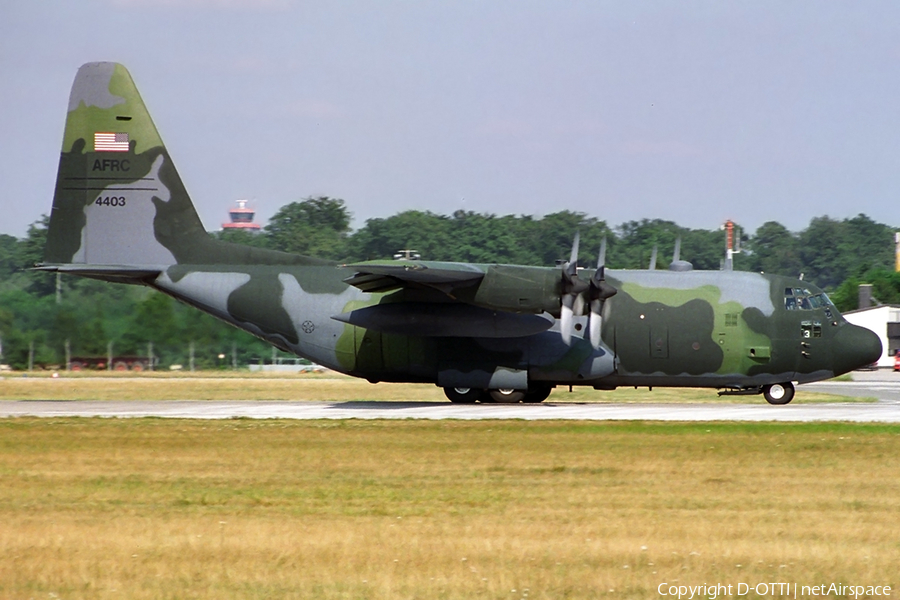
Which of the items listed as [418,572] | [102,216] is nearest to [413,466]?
[418,572]

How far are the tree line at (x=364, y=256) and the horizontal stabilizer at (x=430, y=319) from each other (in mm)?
7039

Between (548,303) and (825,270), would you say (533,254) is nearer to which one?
(548,303)

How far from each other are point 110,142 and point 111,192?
1246 mm

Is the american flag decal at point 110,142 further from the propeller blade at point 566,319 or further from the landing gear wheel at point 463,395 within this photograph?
the propeller blade at point 566,319

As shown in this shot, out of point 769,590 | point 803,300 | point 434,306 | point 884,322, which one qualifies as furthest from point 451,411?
point 884,322

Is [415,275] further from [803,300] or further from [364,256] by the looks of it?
[364,256]

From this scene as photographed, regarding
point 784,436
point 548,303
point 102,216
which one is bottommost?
point 784,436

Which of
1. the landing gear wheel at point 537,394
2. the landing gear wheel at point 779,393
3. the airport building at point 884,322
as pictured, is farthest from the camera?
the airport building at point 884,322

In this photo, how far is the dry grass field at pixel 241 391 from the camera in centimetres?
3042

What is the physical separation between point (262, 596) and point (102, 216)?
20311 mm

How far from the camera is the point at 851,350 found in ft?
83.3

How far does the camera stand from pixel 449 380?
25.7m

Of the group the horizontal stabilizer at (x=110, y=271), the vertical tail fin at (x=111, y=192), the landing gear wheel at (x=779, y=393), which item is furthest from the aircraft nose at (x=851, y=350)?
the horizontal stabilizer at (x=110, y=271)

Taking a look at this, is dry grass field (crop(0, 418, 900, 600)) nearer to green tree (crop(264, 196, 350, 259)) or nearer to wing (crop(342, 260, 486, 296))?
wing (crop(342, 260, 486, 296))
